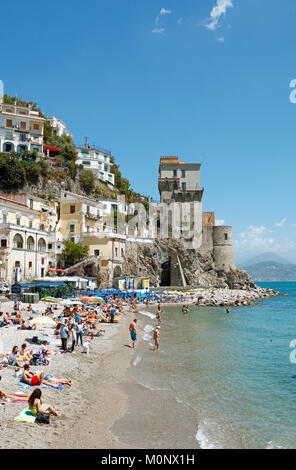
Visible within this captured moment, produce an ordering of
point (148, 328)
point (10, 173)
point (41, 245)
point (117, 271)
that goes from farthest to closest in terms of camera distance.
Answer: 1. point (117, 271)
2. point (10, 173)
3. point (41, 245)
4. point (148, 328)

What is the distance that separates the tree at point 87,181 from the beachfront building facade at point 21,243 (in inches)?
522

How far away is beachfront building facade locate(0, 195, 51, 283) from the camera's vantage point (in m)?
33.1

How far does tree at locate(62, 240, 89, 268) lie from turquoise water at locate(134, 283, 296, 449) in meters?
19.9

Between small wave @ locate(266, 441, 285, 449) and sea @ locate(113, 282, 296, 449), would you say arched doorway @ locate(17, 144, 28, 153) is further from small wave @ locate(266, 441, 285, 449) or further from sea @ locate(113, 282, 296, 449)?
small wave @ locate(266, 441, 285, 449)

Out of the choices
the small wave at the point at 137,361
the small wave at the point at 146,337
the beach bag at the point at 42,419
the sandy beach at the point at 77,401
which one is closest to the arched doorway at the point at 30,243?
the small wave at the point at 146,337

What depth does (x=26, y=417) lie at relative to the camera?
286 inches

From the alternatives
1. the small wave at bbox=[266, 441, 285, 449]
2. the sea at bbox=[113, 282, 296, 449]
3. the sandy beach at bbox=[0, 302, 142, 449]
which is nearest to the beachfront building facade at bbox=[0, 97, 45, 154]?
the sea at bbox=[113, 282, 296, 449]

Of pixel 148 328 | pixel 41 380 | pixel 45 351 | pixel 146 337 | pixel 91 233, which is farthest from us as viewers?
pixel 91 233

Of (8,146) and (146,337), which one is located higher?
(8,146)

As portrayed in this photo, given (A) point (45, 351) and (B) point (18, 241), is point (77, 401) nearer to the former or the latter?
(A) point (45, 351)

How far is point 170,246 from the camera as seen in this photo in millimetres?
53531

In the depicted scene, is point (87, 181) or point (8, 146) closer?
point (8, 146)

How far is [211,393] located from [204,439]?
128 inches

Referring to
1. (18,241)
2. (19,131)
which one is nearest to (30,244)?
(18,241)
